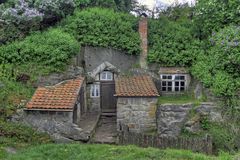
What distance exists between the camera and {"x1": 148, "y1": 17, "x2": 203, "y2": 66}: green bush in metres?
16.6

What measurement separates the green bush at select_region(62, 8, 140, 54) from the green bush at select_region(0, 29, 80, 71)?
1260mm

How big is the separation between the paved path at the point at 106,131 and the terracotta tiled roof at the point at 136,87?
1727mm

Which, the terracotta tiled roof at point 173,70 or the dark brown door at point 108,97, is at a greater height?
the terracotta tiled roof at point 173,70

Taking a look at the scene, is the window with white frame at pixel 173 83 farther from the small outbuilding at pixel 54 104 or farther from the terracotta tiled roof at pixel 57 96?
the small outbuilding at pixel 54 104

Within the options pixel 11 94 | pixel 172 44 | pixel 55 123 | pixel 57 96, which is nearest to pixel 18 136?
pixel 55 123

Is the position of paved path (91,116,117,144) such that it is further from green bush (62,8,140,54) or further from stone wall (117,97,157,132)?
green bush (62,8,140,54)

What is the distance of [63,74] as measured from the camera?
15.4 metres

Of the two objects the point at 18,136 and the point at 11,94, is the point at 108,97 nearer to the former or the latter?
the point at 11,94

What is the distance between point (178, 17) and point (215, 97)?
7254 millimetres

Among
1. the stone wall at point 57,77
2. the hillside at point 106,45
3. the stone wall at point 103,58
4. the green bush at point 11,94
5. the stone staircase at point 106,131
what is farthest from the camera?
the stone wall at point 103,58

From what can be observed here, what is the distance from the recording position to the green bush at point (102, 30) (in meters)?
16.8

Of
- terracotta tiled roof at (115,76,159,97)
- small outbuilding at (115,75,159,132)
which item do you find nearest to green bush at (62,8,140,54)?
terracotta tiled roof at (115,76,159,97)

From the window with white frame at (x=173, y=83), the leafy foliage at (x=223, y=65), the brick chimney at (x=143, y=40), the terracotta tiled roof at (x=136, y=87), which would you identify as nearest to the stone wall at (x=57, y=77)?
the terracotta tiled roof at (x=136, y=87)

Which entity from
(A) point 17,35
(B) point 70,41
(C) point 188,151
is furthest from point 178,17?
(C) point 188,151
